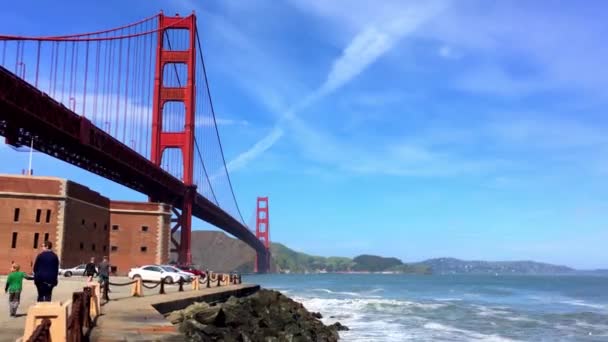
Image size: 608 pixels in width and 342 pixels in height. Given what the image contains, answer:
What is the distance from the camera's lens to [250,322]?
61.5ft

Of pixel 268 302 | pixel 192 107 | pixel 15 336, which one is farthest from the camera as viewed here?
pixel 192 107

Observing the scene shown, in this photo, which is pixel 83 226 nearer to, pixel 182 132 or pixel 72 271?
pixel 72 271

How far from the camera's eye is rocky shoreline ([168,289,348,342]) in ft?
50.6

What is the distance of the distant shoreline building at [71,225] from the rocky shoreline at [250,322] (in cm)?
2138

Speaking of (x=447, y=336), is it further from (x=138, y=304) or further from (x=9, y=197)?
(x=9, y=197)

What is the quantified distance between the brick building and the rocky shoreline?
99.9ft

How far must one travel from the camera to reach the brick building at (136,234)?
5356 cm

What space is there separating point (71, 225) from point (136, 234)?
38.8 feet

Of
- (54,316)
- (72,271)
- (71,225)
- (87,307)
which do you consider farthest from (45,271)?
(71,225)

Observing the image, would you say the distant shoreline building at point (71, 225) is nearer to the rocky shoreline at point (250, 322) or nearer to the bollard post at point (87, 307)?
the rocky shoreline at point (250, 322)

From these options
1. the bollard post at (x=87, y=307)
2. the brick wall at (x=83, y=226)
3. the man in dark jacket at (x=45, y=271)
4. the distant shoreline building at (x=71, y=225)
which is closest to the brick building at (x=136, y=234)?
the distant shoreline building at (x=71, y=225)

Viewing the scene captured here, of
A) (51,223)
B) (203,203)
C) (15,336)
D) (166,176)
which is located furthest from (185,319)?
(203,203)

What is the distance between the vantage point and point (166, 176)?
178ft

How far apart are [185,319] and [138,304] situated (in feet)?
5.07
